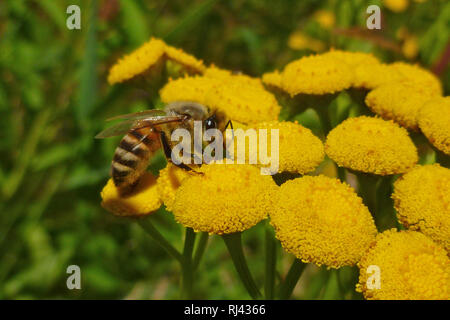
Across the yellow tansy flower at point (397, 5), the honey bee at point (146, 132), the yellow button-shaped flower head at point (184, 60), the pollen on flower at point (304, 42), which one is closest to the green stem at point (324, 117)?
the honey bee at point (146, 132)

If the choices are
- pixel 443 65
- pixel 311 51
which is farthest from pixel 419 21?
pixel 311 51

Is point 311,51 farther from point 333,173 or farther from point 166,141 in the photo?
point 166,141

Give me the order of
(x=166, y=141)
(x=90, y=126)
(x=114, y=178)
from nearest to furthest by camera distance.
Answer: (x=114, y=178) < (x=166, y=141) < (x=90, y=126)

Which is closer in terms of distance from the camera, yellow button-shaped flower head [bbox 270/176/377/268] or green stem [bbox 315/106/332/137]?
yellow button-shaped flower head [bbox 270/176/377/268]

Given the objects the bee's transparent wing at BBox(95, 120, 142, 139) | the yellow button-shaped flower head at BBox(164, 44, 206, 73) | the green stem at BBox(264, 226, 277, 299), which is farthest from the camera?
the yellow button-shaped flower head at BBox(164, 44, 206, 73)

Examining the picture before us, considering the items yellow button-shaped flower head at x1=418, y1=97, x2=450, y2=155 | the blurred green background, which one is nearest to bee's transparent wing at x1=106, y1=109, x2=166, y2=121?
the blurred green background

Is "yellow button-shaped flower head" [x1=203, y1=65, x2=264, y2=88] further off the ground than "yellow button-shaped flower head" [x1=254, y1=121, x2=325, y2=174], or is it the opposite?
"yellow button-shaped flower head" [x1=203, y1=65, x2=264, y2=88]

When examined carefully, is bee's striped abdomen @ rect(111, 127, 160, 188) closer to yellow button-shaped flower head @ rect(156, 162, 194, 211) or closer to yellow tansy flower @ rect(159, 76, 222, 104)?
yellow button-shaped flower head @ rect(156, 162, 194, 211)
